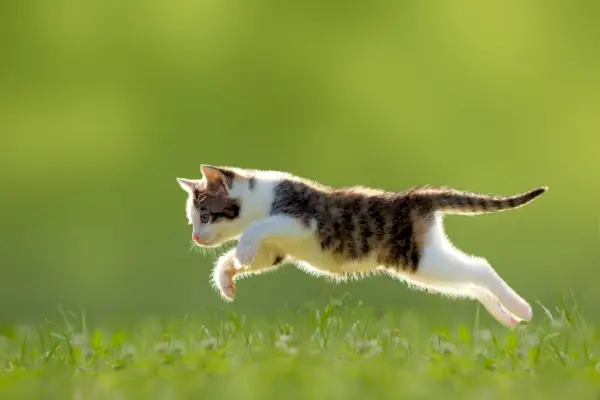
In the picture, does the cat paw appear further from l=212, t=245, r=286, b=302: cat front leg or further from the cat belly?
the cat belly

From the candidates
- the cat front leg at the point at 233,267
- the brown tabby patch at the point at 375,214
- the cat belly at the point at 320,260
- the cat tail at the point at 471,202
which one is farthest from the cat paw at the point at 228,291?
the cat tail at the point at 471,202

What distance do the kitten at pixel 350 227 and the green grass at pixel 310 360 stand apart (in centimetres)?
27

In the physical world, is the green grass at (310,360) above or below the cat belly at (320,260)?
below

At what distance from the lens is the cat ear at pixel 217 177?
20.3 feet

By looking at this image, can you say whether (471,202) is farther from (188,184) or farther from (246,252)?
(188,184)

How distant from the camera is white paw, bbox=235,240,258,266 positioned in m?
5.84

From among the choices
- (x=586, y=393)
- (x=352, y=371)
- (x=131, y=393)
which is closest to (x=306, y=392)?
(x=352, y=371)

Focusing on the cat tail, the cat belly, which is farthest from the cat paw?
the cat tail

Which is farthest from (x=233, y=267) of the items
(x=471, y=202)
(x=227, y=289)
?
(x=471, y=202)

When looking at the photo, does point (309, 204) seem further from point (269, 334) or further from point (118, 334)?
point (118, 334)

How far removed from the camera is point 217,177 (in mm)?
6219

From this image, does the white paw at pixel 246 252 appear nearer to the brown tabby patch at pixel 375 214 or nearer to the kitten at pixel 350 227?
the kitten at pixel 350 227

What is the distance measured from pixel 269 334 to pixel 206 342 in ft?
1.39

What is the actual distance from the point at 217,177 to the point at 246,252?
600 millimetres
